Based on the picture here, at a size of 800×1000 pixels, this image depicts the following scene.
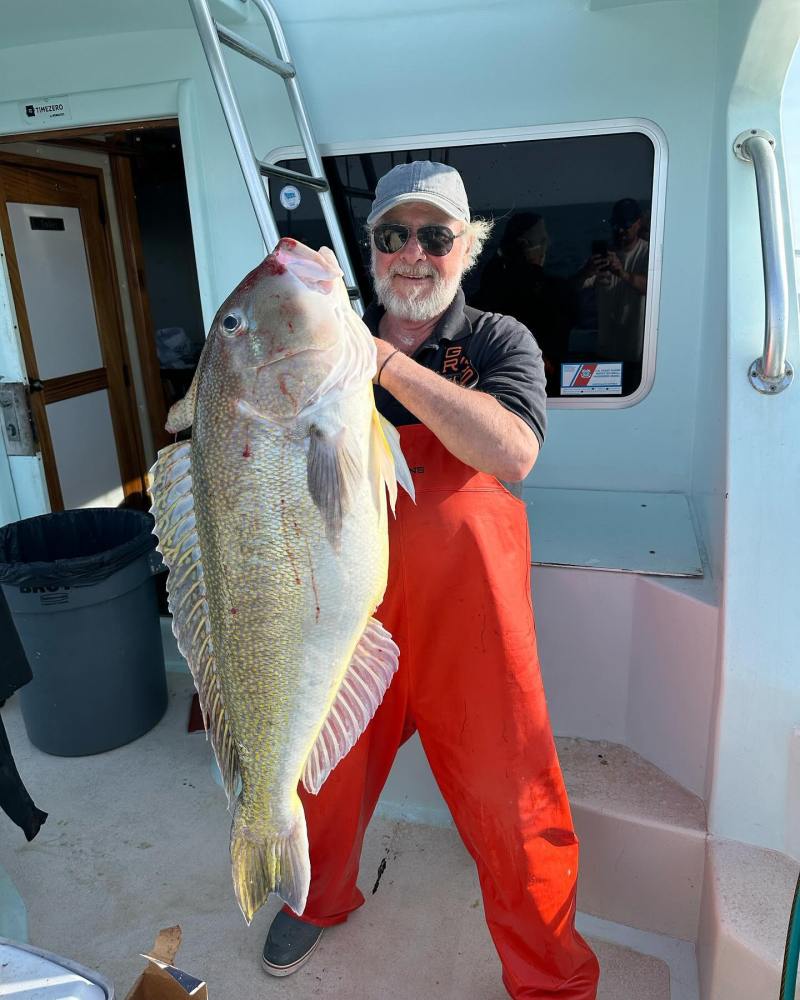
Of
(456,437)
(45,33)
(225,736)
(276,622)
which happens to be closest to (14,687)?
(225,736)

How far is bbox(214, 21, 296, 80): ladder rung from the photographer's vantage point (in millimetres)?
2553

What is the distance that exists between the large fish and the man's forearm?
108 millimetres

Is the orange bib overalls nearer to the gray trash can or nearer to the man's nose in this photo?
the man's nose

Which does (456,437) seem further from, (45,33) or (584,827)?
(45,33)

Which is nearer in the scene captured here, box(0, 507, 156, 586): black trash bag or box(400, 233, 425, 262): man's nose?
box(400, 233, 425, 262): man's nose

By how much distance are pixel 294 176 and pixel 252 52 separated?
46cm

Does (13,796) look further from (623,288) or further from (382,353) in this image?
(623,288)

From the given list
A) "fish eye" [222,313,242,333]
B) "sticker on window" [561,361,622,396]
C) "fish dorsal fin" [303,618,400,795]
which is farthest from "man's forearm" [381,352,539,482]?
"sticker on window" [561,361,622,396]

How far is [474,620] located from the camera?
1981 millimetres

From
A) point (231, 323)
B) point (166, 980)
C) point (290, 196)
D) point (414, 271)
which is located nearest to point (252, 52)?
point (290, 196)

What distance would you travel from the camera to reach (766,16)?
2096 mm

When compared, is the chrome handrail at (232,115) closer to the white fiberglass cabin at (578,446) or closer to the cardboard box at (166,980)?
the white fiberglass cabin at (578,446)

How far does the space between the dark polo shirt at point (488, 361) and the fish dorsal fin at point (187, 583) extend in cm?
76

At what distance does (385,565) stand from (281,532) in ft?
0.79
